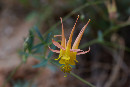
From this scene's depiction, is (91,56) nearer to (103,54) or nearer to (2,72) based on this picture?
(103,54)

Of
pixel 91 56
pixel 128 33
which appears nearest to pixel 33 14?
pixel 91 56

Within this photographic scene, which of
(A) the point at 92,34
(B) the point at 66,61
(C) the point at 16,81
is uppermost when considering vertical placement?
(A) the point at 92,34

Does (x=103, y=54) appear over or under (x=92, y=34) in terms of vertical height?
under

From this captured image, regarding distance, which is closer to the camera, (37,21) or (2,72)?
(2,72)

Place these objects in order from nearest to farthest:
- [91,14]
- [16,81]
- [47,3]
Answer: [16,81] < [91,14] < [47,3]

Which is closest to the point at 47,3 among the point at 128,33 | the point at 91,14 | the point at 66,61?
the point at 91,14

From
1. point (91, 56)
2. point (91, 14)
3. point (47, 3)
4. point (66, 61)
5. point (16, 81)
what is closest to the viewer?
point (66, 61)
